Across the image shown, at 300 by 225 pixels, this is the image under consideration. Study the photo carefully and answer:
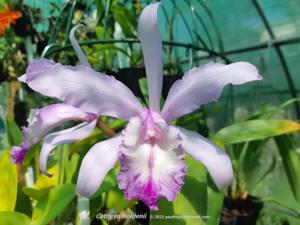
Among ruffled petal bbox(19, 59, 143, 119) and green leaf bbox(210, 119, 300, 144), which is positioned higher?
ruffled petal bbox(19, 59, 143, 119)

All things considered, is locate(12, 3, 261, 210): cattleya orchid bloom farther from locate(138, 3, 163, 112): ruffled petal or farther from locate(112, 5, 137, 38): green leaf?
locate(112, 5, 137, 38): green leaf

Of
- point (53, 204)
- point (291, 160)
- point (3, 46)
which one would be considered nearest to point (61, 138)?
point (53, 204)

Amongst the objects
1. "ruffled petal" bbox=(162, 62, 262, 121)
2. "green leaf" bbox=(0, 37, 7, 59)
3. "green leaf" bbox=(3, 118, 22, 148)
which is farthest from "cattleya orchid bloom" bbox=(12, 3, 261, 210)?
"green leaf" bbox=(0, 37, 7, 59)

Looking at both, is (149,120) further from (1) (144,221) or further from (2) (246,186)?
(2) (246,186)

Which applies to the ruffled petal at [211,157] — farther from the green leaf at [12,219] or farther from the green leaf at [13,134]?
the green leaf at [13,134]

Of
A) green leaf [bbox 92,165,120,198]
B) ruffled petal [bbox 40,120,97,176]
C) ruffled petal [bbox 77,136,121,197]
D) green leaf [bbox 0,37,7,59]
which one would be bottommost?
green leaf [bbox 92,165,120,198]

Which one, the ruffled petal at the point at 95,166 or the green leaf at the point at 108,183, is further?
the green leaf at the point at 108,183

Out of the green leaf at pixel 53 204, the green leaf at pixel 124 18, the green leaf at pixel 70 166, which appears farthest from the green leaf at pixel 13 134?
the green leaf at pixel 124 18
